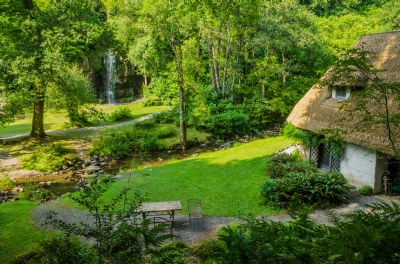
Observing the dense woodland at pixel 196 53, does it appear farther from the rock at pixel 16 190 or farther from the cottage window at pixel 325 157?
the cottage window at pixel 325 157

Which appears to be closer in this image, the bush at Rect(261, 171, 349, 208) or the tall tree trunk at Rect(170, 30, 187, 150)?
the bush at Rect(261, 171, 349, 208)

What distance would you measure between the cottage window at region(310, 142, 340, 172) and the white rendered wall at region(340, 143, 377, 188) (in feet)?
1.59

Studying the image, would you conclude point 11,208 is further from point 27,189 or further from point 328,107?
point 328,107

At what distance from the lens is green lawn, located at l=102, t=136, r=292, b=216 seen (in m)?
14.1

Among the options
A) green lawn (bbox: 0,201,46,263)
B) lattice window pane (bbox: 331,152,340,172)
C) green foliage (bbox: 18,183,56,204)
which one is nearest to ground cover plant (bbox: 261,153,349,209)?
lattice window pane (bbox: 331,152,340,172)

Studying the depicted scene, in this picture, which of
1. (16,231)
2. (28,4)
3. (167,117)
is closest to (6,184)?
(16,231)

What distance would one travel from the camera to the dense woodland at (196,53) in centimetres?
2031

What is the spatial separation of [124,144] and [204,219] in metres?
12.4

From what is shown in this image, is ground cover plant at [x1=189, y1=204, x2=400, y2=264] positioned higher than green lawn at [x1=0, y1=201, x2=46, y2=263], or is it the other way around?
ground cover plant at [x1=189, y1=204, x2=400, y2=264]

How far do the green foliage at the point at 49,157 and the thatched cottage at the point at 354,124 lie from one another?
45.6 feet

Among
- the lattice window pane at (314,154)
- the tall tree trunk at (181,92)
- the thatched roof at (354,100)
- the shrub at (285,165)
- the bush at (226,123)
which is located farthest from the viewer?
the bush at (226,123)

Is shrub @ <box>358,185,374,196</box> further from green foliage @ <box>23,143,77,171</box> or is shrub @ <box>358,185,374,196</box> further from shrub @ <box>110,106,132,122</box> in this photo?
shrub @ <box>110,106,132,122</box>

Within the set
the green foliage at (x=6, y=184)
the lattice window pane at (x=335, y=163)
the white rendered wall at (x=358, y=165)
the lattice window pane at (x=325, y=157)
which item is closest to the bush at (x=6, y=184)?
the green foliage at (x=6, y=184)

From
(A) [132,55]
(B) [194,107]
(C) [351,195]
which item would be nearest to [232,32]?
(B) [194,107]
